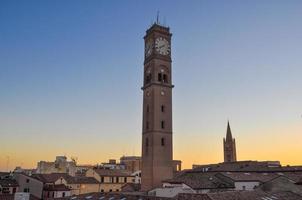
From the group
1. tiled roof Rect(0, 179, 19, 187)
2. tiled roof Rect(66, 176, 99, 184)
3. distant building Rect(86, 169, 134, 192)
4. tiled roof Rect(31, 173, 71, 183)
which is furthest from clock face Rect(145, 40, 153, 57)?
tiled roof Rect(0, 179, 19, 187)

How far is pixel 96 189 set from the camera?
60031mm

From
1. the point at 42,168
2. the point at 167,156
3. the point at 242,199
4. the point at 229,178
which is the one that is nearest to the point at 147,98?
the point at 167,156

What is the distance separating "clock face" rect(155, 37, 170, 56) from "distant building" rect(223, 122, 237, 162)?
219ft

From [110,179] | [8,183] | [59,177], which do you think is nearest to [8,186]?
[8,183]

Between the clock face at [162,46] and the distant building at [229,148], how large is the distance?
66.8 meters

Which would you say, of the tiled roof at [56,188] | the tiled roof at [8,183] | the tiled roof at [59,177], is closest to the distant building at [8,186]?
the tiled roof at [8,183]

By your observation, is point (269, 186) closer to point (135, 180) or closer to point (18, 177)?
point (135, 180)

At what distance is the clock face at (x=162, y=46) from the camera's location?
53.7m

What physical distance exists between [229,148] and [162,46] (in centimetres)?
6818

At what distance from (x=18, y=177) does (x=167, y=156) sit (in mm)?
29262

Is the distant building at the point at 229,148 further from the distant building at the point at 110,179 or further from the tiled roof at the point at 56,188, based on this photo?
the tiled roof at the point at 56,188

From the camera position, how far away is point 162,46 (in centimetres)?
5444

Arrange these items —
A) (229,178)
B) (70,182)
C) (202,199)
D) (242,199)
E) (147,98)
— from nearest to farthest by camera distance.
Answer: (202,199) < (242,199) < (229,178) < (147,98) < (70,182)

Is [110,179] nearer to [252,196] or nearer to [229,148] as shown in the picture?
[252,196]
